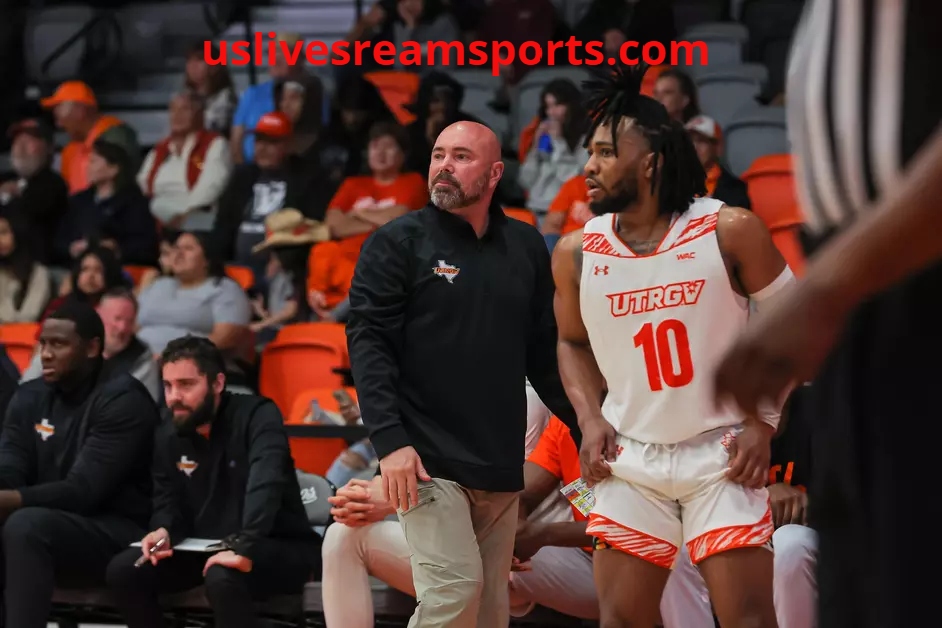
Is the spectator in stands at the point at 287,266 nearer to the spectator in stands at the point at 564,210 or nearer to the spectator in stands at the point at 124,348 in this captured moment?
the spectator in stands at the point at 124,348

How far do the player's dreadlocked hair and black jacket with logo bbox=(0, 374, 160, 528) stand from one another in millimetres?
3047

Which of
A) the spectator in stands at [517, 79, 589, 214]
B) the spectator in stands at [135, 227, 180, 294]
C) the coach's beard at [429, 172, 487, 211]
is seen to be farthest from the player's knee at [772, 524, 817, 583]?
the spectator in stands at [135, 227, 180, 294]

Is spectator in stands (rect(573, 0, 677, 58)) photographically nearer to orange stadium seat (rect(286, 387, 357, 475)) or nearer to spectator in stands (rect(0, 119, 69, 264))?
orange stadium seat (rect(286, 387, 357, 475))

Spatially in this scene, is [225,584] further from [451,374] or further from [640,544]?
[640,544]

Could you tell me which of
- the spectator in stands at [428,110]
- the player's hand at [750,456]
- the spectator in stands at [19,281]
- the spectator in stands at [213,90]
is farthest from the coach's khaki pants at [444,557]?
the spectator in stands at [213,90]

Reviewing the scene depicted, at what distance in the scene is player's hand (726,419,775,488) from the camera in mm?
3916

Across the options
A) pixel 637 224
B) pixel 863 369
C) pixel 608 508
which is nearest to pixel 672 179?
pixel 637 224

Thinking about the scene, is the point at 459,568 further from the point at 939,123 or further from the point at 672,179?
the point at 939,123

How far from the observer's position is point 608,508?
13.2ft

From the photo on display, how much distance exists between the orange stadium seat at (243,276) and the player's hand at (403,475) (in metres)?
5.36

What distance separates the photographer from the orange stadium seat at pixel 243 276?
30.8 feet

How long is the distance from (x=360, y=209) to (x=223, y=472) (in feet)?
11.3

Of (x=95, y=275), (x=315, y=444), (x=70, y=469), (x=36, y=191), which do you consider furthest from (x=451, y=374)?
(x=36, y=191)

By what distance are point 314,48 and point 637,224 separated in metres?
8.21
